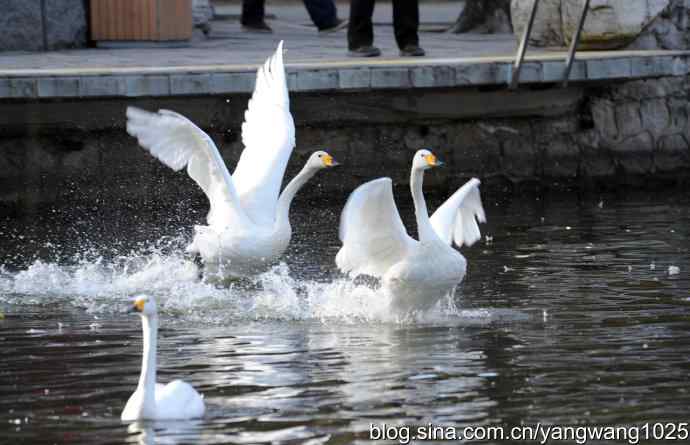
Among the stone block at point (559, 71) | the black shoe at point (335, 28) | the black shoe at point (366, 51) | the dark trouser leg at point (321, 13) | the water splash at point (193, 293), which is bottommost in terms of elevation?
the water splash at point (193, 293)

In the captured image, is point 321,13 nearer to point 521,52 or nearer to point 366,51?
point 366,51

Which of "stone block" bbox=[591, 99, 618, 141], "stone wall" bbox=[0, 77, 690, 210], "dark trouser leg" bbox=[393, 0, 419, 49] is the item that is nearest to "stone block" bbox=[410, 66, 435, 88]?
"stone wall" bbox=[0, 77, 690, 210]

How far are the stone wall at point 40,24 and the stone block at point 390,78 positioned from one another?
3843mm

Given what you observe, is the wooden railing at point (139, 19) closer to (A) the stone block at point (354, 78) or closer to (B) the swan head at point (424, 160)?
(A) the stone block at point (354, 78)

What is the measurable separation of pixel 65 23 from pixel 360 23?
3.33 metres

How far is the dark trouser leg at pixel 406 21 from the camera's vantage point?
12836mm

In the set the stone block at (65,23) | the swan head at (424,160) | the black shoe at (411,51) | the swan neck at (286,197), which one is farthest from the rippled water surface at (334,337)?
the stone block at (65,23)

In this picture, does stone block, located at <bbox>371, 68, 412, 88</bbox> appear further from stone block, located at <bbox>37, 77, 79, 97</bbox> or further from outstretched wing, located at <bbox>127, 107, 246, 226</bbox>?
outstretched wing, located at <bbox>127, 107, 246, 226</bbox>

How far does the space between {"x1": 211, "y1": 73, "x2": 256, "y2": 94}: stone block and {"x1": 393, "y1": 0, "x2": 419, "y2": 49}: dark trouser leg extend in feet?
5.40

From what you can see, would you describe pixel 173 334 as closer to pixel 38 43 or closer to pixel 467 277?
pixel 467 277

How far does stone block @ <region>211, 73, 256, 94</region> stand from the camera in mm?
11906

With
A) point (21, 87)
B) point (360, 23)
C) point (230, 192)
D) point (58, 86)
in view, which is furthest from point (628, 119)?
point (230, 192)

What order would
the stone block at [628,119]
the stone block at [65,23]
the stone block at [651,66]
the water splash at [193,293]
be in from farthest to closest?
the stone block at [65,23] → the stone block at [628,119] → the stone block at [651,66] → the water splash at [193,293]

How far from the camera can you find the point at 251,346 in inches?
294
